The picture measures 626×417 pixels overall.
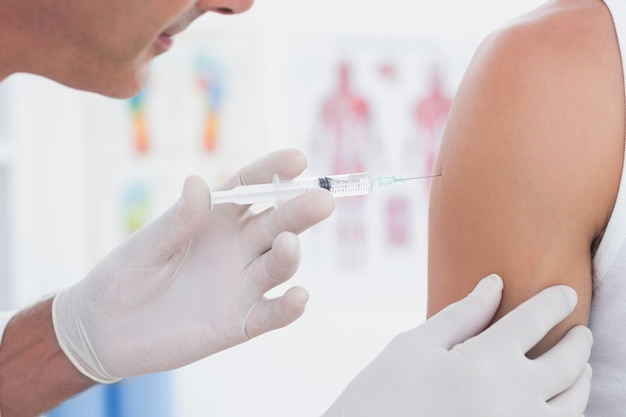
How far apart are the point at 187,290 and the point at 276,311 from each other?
0.63 feet

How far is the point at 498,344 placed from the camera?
3.25 feet

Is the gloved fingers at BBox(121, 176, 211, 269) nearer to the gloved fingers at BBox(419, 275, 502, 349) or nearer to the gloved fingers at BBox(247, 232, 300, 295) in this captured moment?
the gloved fingers at BBox(247, 232, 300, 295)

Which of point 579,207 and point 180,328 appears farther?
point 180,328

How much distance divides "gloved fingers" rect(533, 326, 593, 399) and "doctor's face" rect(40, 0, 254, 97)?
0.69 meters

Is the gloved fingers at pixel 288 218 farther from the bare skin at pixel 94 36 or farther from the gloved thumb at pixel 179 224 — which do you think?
the bare skin at pixel 94 36

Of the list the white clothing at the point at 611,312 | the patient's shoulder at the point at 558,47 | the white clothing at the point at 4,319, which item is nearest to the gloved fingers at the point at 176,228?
the white clothing at the point at 4,319

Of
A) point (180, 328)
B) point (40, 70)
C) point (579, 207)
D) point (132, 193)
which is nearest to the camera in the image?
point (579, 207)

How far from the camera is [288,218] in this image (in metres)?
1.26

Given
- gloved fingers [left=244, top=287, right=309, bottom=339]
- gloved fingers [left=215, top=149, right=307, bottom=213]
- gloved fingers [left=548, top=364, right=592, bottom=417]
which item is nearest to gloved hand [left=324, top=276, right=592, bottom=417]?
gloved fingers [left=548, top=364, right=592, bottom=417]

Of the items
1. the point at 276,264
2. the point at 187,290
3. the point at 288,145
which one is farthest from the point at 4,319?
the point at 288,145

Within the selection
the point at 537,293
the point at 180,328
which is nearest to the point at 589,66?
the point at 537,293

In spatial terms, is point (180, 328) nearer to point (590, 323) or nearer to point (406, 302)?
point (590, 323)

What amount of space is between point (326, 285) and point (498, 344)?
2.18 meters

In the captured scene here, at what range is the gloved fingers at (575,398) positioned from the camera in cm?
100
